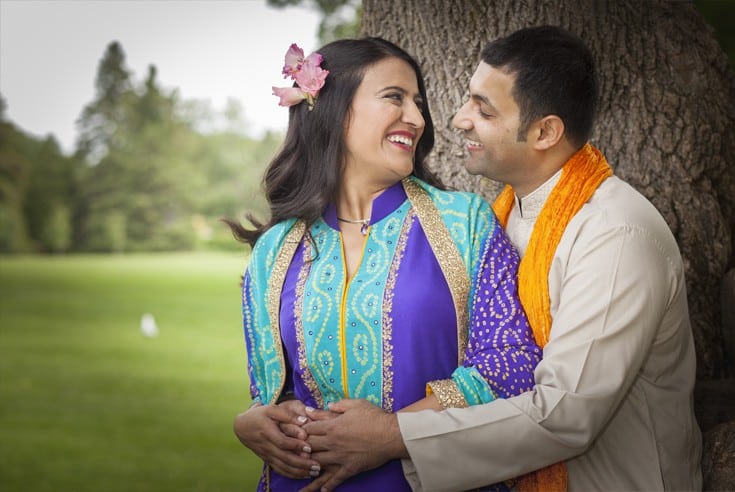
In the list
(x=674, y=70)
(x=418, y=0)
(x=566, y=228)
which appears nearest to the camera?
(x=566, y=228)

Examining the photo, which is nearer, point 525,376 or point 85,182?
point 525,376

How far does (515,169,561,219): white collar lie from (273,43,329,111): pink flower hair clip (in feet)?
1.93

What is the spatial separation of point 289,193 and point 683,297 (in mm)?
1017

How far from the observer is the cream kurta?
1809mm

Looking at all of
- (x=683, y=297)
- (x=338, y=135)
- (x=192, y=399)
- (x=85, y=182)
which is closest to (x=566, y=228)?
(x=683, y=297)

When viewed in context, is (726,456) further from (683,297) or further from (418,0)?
(418,0)

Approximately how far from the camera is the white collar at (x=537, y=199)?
6.88ft

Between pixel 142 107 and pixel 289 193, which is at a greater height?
pixel 142 107

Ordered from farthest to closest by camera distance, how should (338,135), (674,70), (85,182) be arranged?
(85,182), (674,70), (338,135)

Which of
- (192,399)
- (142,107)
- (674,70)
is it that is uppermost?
(142,107)

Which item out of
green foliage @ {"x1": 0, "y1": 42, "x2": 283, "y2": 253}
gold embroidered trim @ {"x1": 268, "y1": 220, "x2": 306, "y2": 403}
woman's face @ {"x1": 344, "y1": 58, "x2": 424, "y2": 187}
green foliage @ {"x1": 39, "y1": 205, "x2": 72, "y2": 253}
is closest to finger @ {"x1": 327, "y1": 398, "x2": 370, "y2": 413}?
gold embroidered trim @ {"x1": 268, "y1": 220, "x2": 306, "y2": 403}

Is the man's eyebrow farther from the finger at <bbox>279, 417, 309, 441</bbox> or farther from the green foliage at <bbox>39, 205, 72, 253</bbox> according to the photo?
the green foliage at <bbox>39, 205, 72, 253</bbox>

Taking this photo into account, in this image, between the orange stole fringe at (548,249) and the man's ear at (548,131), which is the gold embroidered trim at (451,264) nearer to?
the orange stole fringe at (548,249)

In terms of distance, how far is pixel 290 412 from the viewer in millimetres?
2025
